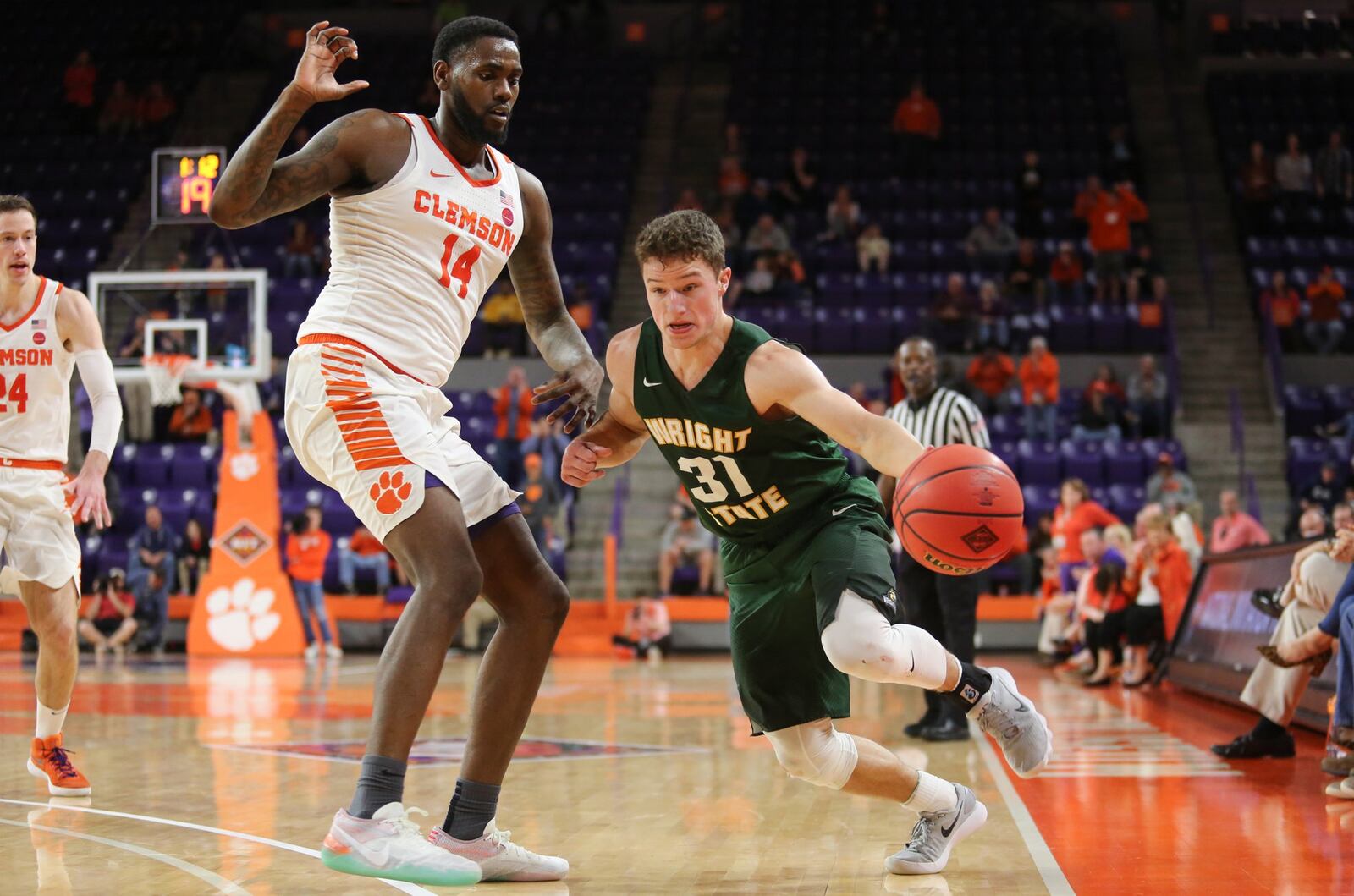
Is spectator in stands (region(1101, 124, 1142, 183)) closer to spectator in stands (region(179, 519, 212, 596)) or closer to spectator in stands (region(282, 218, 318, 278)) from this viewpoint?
spectator in stands (region(282, 218, 318, 278))

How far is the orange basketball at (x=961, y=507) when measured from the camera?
368 centimetres

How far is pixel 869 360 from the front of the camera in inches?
674

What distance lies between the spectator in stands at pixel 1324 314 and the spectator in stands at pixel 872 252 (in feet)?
16.3

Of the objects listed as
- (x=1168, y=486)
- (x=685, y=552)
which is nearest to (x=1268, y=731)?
(x=1168, y=486)

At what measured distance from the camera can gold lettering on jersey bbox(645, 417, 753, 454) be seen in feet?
13.0

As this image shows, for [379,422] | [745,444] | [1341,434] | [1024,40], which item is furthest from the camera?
[1024,40]

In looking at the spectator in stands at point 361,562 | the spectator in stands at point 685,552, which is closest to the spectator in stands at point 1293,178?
the spectator in stands at point 685,552

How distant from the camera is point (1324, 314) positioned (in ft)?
55.7

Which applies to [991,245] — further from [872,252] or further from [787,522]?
[787,522]

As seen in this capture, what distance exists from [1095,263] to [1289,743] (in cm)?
1190

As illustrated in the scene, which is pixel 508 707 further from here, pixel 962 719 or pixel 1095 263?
pixel 1095 263

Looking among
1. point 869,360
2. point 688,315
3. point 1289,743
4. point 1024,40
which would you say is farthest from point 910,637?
point 1024,40

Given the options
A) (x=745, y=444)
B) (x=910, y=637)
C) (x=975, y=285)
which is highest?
(x=975, y=285)

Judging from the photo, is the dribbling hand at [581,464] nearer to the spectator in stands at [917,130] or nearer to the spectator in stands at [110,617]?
the spectator in stands at [110,617]
